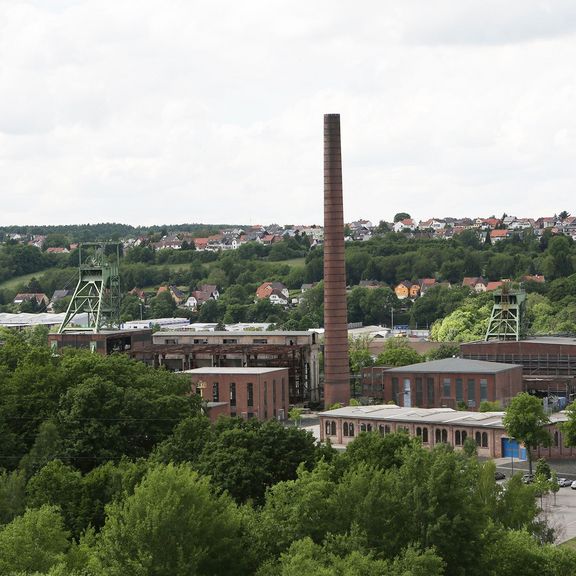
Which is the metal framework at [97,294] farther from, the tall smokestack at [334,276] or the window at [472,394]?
the window at [472,394]

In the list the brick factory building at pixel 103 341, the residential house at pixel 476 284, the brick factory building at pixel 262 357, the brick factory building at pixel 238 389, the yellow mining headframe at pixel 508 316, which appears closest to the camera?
the brick factory building at pixel 238 389

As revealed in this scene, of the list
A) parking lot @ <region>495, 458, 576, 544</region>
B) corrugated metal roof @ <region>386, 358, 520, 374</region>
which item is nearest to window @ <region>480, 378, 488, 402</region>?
corrugated metal roof @ <region>386, 358, 520, 374</region>

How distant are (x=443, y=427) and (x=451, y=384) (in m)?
14.4

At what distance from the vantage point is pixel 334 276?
95.4m

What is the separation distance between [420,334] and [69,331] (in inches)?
2248

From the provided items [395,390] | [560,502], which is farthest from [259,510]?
[395,390]

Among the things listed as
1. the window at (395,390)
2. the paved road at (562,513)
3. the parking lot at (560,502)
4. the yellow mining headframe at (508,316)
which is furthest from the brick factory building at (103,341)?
the paved road at (562,513)

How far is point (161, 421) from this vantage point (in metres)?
66.5

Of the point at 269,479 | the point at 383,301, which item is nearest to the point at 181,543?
the point at 269,479

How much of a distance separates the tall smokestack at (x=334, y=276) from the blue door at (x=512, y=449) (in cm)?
1774

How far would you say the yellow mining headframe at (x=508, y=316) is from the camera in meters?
115

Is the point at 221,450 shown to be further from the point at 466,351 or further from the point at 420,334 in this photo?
the point at 420,334

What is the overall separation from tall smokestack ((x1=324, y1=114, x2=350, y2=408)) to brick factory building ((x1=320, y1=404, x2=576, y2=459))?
7.27 meters

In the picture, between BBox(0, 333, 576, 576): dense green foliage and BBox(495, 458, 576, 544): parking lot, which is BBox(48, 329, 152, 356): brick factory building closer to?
BBox(495, 458, 576, 544): parking lot
